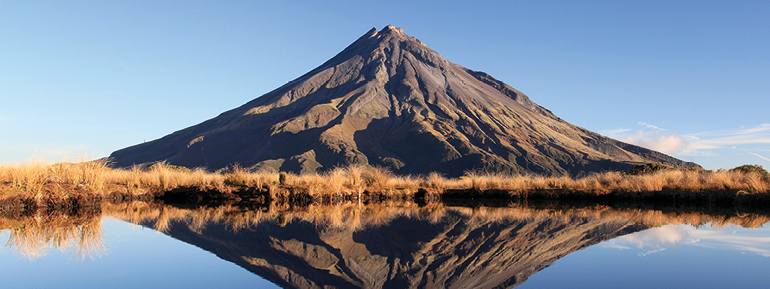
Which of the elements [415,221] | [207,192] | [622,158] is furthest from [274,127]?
[415,221]

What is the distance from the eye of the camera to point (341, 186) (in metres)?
20.8

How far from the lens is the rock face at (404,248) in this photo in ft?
19.6

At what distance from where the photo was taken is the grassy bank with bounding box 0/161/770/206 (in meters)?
15.0

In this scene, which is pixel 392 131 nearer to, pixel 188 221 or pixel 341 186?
pixel 341 186

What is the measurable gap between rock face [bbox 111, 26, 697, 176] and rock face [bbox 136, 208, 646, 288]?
105201mm

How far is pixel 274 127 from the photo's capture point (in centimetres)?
14225

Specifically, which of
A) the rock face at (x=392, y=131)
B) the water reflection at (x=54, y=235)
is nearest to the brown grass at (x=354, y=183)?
the water reflection at (x=54, y=235)

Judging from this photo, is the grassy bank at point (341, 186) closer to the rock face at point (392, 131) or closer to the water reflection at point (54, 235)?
the water reflection at point (54, 235)

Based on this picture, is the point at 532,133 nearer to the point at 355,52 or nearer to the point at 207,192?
the point at 355,52

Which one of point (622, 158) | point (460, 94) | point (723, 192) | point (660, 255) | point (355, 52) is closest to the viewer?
point (660, 255)

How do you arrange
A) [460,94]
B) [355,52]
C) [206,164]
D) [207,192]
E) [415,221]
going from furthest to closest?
[355,52], [460,94], [206,164], [207,192], [415,221]

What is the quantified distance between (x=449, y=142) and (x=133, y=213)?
121 metres

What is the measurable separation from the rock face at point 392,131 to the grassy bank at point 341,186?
9311cm

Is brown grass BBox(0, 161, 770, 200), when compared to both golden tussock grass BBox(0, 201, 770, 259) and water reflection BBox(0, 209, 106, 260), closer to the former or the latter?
golden tussock grass BBox(0, 201, 770, 259)
